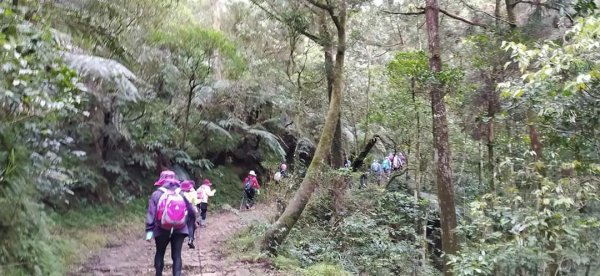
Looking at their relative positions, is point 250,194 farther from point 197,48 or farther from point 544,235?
point 544,235

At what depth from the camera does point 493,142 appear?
566 inches

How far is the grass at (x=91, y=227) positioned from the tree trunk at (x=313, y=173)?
10.5 ft

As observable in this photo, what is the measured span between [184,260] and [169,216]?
8.99 ft

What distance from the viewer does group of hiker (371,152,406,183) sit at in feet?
60.1

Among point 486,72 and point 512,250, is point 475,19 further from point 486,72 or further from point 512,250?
point 512,250

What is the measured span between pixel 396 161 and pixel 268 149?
16.1 feet

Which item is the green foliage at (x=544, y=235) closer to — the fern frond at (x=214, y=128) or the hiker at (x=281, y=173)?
the hiker at (x=281, y=173)

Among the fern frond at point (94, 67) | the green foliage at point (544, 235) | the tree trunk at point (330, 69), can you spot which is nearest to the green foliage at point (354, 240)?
the tree trunk at point (330, 69)

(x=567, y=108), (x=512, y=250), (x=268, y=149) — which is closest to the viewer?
(x=567, y=108)

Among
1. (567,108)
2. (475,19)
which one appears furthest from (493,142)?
(567,108)

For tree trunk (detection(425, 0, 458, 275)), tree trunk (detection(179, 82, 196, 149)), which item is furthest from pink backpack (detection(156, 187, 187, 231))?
tree trunk (detection(179, 82, 196, 149))

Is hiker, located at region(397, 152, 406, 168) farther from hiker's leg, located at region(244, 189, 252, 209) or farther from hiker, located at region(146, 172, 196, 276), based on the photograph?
hiker, located at region(146, 172, 196, 276)

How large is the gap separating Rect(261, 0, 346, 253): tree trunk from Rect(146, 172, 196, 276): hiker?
2931 mm

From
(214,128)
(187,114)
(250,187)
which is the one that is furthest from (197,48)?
(250,187)
